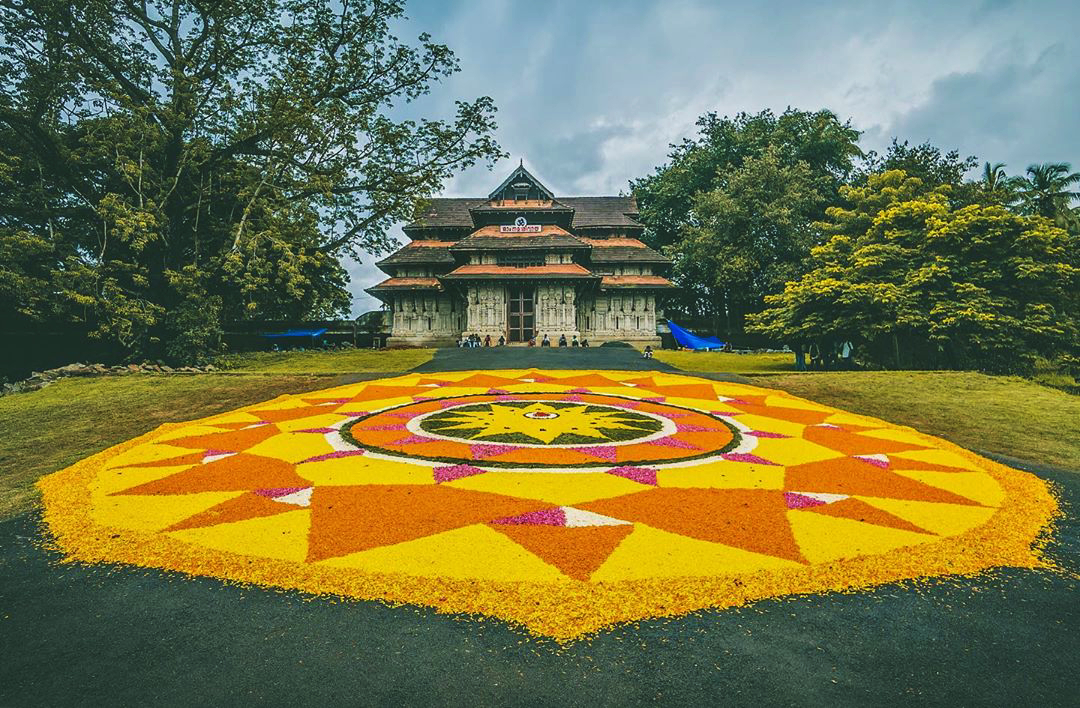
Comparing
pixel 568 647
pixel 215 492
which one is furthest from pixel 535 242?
pixel 568 647

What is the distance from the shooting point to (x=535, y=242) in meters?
33.2

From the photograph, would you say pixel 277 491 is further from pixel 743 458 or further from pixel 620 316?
pixel 620 316

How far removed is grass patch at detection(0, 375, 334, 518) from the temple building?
1858 centimetres

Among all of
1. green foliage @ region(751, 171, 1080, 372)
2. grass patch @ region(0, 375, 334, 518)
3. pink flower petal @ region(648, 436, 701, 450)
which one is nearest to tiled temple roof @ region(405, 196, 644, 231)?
green foliage @ region(751, 171, 1080, 372)

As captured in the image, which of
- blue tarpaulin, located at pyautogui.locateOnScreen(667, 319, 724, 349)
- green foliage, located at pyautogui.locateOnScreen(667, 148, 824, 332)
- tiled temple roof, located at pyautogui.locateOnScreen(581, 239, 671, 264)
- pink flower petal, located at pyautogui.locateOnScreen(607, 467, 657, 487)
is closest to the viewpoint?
pink flower petal, located at pyautogui.locateOnScreen(607, 467, 657, 487)

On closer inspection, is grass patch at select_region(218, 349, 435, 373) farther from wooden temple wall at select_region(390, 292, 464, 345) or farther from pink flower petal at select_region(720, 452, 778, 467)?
pink flower petal at select_region(720, 452, 778, 467)

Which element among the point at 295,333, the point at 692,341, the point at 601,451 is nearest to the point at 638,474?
the point at 601,451

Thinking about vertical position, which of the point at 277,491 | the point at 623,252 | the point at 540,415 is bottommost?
the point at 277,491

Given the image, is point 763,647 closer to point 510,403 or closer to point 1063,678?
point 1063,678

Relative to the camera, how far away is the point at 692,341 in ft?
114

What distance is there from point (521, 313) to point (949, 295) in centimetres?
2156

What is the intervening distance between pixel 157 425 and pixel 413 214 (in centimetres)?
1586

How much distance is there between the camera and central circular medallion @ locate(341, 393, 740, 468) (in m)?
7.21

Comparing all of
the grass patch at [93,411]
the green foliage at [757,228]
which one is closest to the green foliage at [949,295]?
the green foliage at [757,228]
